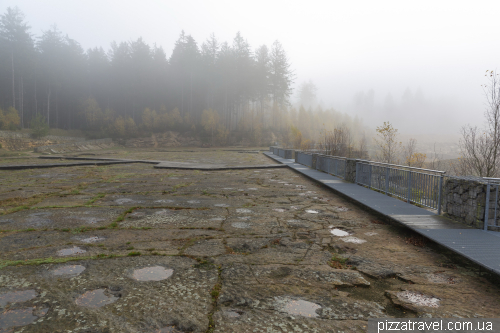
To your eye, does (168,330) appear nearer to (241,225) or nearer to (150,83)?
(241,225)

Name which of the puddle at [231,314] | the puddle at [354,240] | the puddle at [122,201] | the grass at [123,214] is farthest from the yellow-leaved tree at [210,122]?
the puddle at [231,314]

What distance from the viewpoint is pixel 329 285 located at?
394 cm

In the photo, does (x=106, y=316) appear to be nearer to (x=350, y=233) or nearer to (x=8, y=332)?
(x=8, y=332)

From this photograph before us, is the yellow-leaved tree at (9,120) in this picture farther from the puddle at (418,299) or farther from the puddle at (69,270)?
the puddle at (418,299)

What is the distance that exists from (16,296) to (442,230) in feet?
21.8

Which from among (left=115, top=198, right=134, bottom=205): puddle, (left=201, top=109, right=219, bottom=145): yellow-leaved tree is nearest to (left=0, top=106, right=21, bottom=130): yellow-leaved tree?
(left=201, top=109, right=219, bottom=145): yellow-leaved tree

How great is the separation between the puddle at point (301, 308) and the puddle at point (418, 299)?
1054mm

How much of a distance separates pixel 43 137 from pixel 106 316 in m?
52.2

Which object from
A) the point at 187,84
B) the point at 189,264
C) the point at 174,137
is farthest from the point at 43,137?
the point at 189,264

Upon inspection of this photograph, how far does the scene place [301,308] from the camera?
3354mm

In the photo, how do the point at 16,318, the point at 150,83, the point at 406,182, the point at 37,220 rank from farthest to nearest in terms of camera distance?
1. the point at 150,83
2. the point at 406,182
3. the point at 37,220
4. the point at 16,318

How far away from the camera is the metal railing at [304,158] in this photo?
1967cm

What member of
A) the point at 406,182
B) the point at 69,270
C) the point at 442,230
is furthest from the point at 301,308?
the point at 406,182

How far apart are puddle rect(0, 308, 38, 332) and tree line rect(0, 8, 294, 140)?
60788 millimetres
